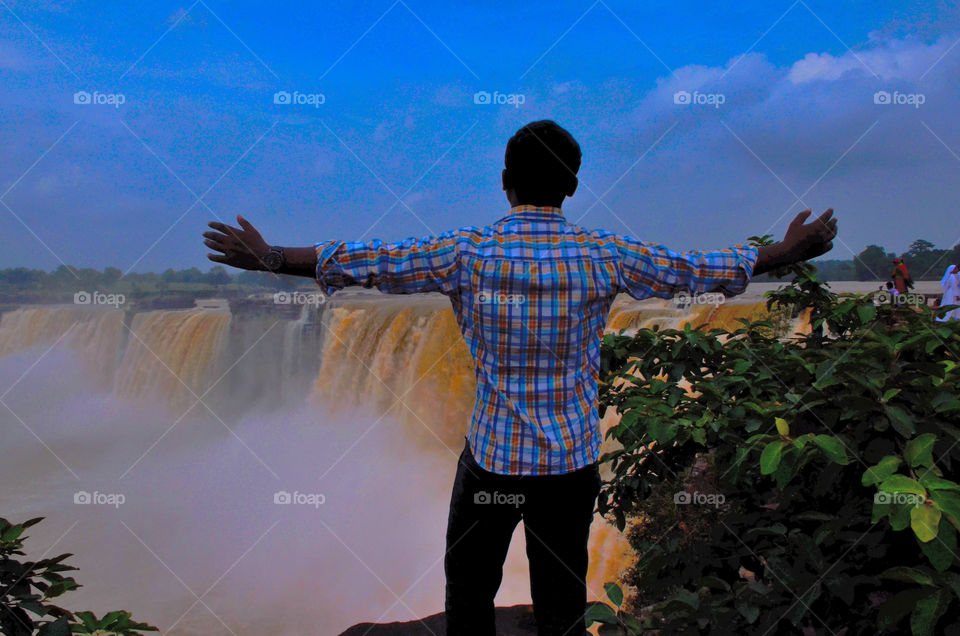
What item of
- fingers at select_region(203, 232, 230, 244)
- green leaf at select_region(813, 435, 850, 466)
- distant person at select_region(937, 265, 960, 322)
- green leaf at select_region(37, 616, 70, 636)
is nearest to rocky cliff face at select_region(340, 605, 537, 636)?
green leaf at select_region(37, 616, 70, 636)

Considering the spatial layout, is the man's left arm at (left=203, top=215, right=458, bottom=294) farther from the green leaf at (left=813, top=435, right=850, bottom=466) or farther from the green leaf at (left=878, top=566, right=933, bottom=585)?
the green leaf at (left=878, top=566, right=933, bottom=585)

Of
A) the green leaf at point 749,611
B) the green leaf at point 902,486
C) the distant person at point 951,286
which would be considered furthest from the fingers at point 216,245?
the distant person at point 951,286

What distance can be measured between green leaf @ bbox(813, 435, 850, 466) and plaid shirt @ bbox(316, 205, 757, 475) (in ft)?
1.30

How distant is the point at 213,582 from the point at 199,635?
3858 mm

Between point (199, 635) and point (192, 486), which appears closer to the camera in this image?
point (199, 635)

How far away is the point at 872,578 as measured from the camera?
154cm

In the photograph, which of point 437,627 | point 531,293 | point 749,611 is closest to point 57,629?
point 531,293

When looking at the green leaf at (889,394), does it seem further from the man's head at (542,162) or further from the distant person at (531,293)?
the man's head at (542,162)

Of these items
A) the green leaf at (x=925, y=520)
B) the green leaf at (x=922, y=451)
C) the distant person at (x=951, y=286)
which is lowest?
the green leaf at (x=925, y=520)

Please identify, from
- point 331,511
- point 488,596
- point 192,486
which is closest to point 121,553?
point 192,486

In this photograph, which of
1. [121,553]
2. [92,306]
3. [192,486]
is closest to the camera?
[121,553]

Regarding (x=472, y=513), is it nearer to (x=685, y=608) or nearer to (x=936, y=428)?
(x=685, y=608)

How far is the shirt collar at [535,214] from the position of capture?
4.80 feet

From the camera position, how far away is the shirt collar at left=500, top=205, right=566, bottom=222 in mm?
1462
